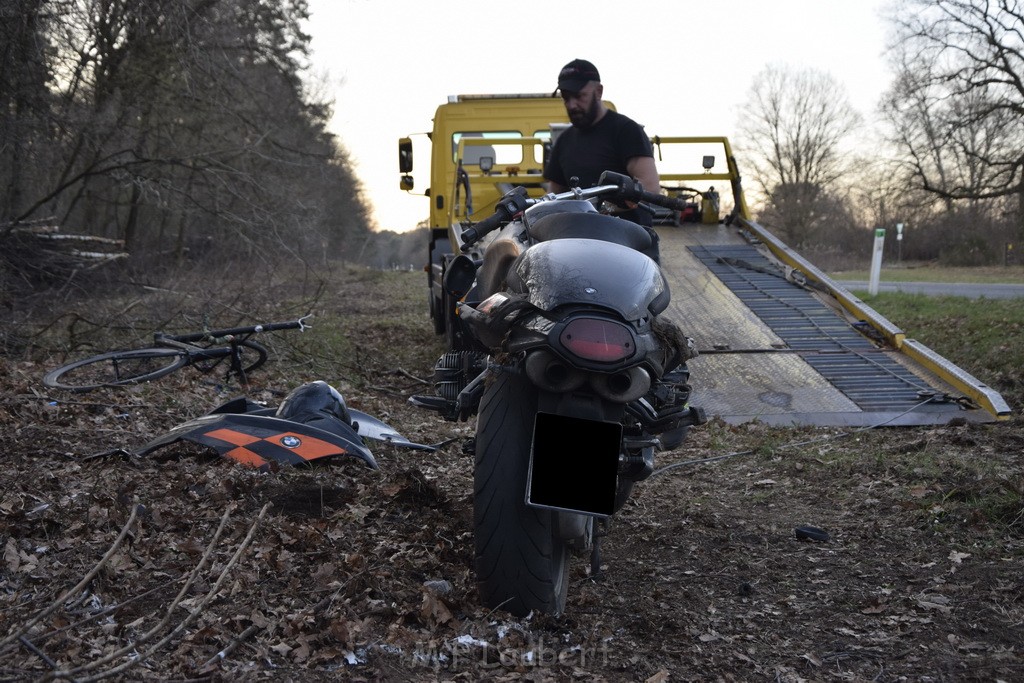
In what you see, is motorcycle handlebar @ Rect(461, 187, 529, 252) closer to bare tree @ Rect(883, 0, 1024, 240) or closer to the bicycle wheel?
the bicycle wheel

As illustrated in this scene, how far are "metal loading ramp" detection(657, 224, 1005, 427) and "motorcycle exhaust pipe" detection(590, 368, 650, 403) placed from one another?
4.30 m

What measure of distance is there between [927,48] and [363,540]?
27.3 meters

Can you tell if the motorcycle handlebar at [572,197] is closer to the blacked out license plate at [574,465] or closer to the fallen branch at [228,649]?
the blacked out license plate at [574,465]

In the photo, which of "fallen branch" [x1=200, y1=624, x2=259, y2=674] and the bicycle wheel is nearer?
"fallen branch" [x1=200, y1=624, x2=259, y2=674]

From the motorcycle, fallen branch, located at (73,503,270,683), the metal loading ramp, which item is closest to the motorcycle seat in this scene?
the motorcycle

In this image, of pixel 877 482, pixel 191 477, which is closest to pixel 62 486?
pixel 191 477

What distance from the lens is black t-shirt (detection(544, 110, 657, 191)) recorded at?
5.52 m

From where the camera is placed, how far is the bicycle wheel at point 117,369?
21.9ft

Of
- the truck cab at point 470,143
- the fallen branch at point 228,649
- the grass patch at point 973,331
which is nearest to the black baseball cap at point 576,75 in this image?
the fallen branch at point 228,649

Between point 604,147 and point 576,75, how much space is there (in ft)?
1.40

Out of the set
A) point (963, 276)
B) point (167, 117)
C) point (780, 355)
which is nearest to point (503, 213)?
point (780, 355)

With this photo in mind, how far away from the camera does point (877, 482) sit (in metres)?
5.64

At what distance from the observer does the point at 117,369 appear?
6.94m

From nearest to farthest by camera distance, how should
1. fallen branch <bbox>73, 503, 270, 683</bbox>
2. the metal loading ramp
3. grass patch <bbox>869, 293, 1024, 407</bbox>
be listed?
fallen branch <bbox>73, 503, 270, 683</bbox>, the metal loading ramp, grass patch <bbox>869, 293, 1024, 407</bbox>
